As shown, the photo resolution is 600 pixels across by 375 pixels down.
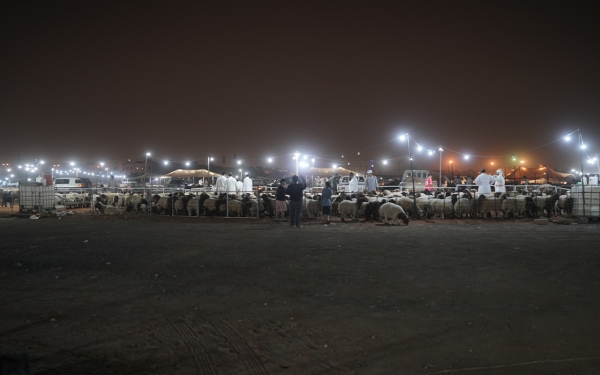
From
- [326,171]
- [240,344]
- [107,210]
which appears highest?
[326,171]

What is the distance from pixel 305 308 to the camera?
213 inches

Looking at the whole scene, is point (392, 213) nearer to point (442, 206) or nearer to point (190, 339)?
point (442, 206)

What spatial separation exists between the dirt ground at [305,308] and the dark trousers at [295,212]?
4994 millimetres

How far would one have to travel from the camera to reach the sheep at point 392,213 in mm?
16344

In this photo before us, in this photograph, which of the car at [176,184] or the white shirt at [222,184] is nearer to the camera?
the white shirt at [222,184]

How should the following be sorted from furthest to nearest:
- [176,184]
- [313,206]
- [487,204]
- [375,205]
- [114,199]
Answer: [176,184] < [114,199] < [313,206] < [487,204] < [375,205]

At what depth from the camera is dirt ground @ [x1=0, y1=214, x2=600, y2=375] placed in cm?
389

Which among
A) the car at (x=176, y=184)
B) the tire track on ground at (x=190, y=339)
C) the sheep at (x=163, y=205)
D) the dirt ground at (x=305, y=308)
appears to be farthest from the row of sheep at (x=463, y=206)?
the car at (x=176, y=184)

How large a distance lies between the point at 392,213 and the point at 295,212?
3.90m

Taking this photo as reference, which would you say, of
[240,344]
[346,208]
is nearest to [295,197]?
[346,208]

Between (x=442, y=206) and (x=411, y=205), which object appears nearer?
(x=442, y=206)

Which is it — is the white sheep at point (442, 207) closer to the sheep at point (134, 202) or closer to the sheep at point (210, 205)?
the sheep at point (210, 205)

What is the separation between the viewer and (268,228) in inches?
580

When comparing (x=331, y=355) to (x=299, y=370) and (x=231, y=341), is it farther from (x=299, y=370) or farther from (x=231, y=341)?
(x=231, y=341)
